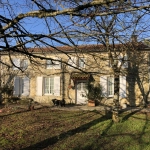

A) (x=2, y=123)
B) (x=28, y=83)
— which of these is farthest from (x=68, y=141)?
(x=28, y=83)

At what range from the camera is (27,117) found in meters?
13.1

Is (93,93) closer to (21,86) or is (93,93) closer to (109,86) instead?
(109,86)

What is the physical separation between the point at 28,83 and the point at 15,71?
164 cm

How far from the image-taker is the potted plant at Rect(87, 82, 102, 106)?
17831mm

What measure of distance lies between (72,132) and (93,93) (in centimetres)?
857

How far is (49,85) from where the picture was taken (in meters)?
19.8

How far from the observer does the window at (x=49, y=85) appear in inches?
779

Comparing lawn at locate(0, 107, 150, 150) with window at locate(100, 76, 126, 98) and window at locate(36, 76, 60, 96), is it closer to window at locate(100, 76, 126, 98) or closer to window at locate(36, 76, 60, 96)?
window at locate(100, 76, 126, 98)

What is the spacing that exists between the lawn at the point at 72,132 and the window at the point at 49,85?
6.28 metres

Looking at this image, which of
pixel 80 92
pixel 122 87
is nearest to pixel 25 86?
pixel 80 92

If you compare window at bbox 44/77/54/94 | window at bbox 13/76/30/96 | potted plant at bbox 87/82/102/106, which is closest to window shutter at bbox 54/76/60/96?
window at bbox 44/77/54/94

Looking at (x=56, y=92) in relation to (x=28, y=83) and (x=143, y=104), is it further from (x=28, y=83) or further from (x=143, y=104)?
(x=143, y=104)

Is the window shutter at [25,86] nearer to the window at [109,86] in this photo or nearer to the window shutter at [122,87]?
the window at [109,86]

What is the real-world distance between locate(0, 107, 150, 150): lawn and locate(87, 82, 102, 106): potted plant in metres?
4.42
